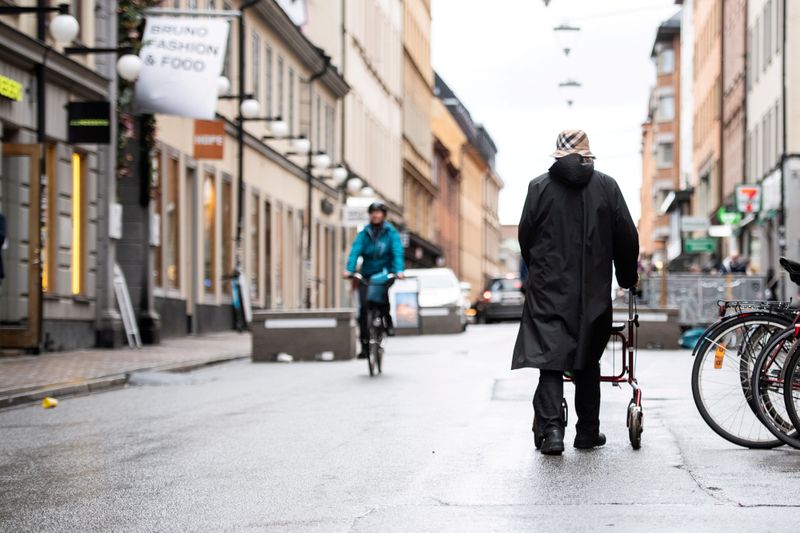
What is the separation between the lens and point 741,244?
54.4 m

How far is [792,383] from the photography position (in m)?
8.69

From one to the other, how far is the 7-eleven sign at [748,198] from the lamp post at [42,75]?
941 inches

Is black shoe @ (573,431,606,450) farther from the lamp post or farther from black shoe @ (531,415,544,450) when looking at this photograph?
the lamp post

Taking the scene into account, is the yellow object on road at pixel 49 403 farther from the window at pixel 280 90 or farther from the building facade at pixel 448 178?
the building facade at pixel 448 178

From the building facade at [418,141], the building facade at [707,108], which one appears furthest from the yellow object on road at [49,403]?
the building facade at [418,141]

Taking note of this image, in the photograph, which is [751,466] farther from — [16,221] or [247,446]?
[16,221]

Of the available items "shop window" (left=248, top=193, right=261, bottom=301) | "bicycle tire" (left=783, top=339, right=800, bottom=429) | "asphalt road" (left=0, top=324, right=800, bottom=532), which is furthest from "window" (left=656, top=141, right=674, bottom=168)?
"bicycle tire" (left=783, top=339, right=800, bottom=429)

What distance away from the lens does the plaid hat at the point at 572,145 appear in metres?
9.20

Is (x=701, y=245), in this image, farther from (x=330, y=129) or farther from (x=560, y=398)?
Result: (x=560, y=398)

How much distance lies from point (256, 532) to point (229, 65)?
30.1m

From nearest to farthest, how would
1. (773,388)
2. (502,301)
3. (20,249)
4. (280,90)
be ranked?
(773,388), (20,249), (280,90), (502,301)

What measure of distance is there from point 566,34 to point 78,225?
594 inches

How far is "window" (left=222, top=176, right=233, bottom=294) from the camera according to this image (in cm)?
3591

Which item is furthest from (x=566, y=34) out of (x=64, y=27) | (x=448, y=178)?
(x=448, y=178)
